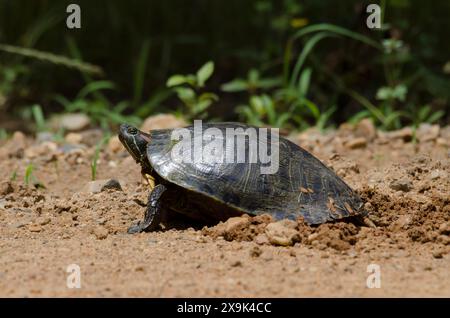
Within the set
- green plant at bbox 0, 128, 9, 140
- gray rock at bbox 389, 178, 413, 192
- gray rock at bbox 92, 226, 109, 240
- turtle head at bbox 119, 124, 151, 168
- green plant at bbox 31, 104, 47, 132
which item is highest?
turtle head at bbox 119, 124, 151, 168

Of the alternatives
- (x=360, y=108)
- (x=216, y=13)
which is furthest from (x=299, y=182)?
(x=216, y=13)

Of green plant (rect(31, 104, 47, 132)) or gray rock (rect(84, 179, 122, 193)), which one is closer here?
gray rock (rect(84, 179, 122, 193))

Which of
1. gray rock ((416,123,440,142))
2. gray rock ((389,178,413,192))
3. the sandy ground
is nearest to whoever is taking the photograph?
the sandy ground

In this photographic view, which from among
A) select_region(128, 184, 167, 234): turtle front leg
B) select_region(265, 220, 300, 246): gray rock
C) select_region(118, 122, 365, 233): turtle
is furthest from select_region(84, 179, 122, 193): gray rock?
select_region(265, 220, 300, 246): gray rock

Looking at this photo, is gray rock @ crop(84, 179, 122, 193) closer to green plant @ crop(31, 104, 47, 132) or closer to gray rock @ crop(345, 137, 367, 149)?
gray rock @ crop(345, 137, 367, 149)

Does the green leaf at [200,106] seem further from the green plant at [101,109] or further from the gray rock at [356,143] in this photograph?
the gray rock at [356,143]

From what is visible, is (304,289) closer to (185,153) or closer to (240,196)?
(240,196)

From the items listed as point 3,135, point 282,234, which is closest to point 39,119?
point 3,135

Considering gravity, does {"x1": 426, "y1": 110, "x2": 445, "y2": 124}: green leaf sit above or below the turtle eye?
below
